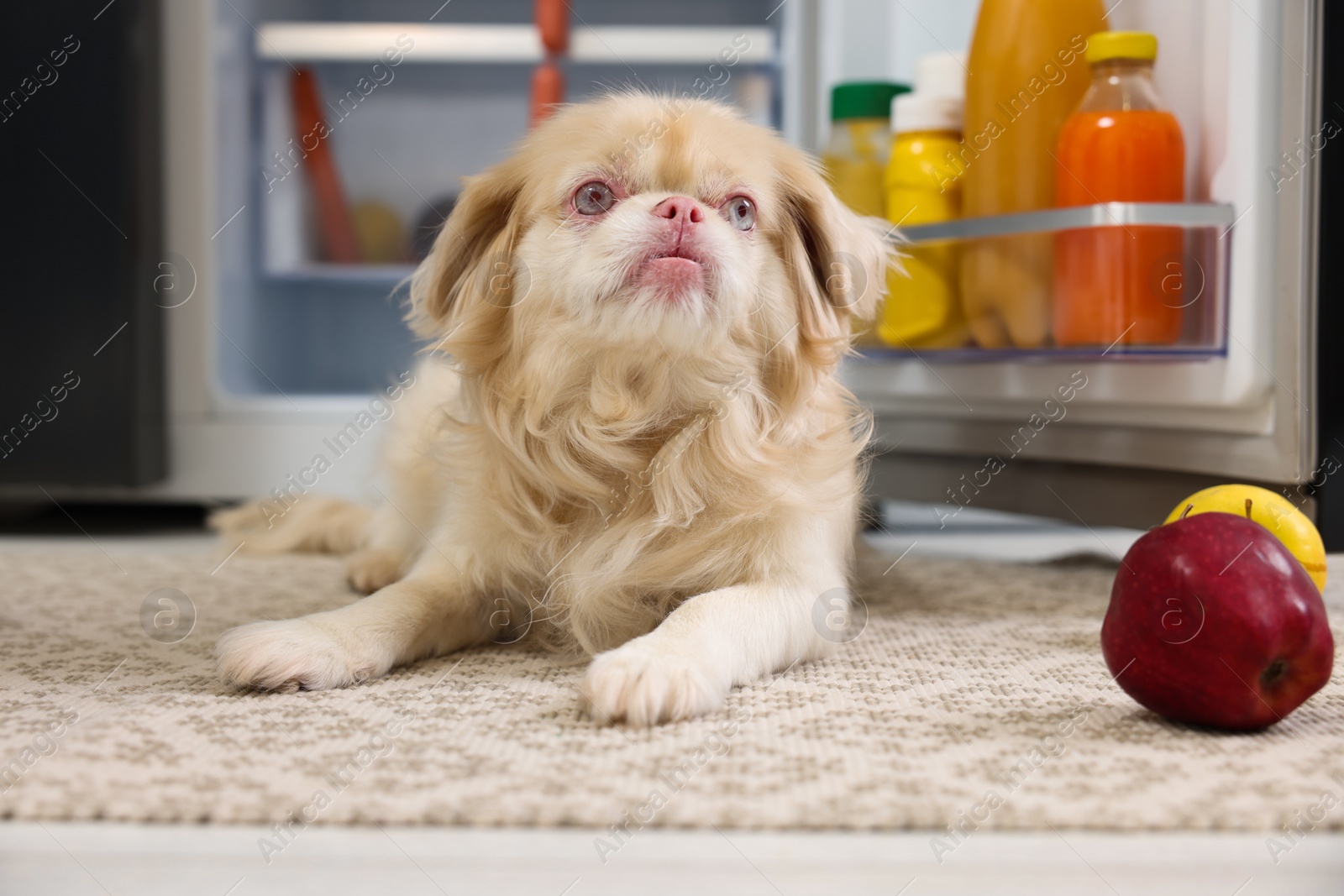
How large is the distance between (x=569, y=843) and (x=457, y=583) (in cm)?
61

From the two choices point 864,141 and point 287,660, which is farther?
point 864,141

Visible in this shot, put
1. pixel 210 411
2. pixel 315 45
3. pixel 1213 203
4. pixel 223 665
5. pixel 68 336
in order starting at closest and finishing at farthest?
1. pixel 223 665
2. pixel 1213 203
3. pixel 68 336
4. pixel 210 411
5. pixel 315 45

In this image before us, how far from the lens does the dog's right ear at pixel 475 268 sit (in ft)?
4.56

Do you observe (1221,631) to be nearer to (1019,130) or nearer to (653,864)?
(653,864)

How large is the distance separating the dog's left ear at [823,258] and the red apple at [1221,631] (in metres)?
0.55

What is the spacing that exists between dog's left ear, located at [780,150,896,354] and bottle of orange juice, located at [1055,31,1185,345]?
45 cm

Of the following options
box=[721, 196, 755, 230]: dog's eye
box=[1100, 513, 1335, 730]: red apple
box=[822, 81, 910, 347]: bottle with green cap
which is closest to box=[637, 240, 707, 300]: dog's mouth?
box=[721, 196, 755, 230]: dog's eye

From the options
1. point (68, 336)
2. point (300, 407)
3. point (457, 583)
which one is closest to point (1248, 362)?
point (457, 583)

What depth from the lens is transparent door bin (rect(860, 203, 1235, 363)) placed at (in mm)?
1656

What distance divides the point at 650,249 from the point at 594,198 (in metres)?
0.15

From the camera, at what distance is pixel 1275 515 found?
1.36 m

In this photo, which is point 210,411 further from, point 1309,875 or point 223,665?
point 1309,875

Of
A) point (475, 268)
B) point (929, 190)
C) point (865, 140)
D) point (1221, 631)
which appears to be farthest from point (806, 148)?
point (1221, 631)

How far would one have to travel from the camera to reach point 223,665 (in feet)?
3.55
